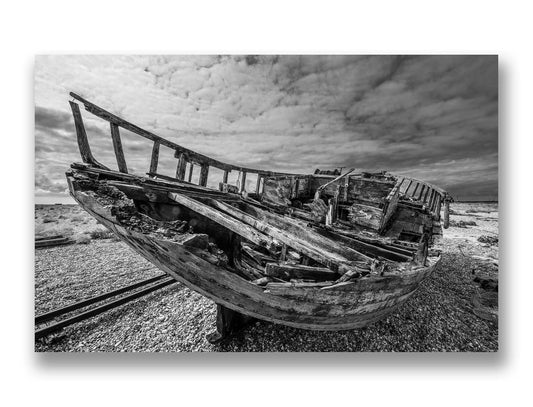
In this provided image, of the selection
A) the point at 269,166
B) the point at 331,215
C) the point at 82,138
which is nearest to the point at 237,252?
the point at 269,166

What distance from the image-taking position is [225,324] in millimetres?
3010

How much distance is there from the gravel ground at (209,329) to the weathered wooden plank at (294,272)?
1.51 meters

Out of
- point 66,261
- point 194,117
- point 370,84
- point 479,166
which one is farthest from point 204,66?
point 66,261

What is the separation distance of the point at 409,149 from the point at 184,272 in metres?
4.05

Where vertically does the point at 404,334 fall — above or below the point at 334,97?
below

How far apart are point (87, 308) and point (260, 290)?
3.64 meters

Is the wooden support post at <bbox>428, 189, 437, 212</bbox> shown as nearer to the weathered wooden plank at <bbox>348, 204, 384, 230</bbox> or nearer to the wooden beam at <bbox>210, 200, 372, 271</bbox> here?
the weathered wooden plank at <bbox>348, 204, 384, 230</bbox>

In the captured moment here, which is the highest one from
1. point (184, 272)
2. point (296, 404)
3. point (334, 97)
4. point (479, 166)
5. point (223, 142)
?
point (334, 97)

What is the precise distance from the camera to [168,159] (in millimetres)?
4688

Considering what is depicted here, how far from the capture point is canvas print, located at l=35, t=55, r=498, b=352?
2332 millimetres

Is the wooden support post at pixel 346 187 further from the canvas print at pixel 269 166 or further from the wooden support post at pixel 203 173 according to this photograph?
the wooden support post at pixel 203 173

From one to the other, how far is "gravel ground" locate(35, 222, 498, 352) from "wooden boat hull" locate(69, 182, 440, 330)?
1.09m

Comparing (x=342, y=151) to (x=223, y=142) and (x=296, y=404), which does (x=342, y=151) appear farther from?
(x=296, y=404)

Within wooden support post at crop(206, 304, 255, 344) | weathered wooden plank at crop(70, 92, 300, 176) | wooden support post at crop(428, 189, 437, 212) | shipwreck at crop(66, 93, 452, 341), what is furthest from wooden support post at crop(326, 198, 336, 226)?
wooden support post at crop(428, 189, 437, 212)
